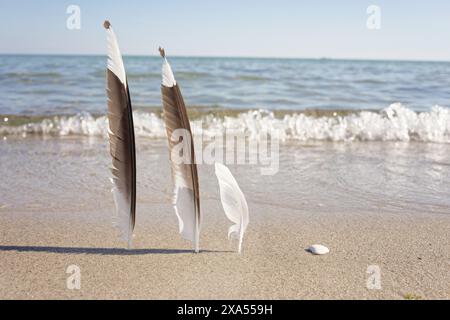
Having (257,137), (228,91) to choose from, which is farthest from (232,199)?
(228,91)

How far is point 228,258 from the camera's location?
315 centimetres

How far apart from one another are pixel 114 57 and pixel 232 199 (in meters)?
1.16

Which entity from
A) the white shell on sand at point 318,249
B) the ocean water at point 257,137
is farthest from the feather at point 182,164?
the ocean water at point 257,137

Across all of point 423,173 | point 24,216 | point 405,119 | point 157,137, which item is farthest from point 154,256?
point 405,119

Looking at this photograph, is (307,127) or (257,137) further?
(307,127)

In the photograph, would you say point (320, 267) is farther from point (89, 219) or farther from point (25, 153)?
point (25, 153)

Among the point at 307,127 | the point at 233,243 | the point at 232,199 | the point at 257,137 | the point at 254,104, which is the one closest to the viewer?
the point at 232,199

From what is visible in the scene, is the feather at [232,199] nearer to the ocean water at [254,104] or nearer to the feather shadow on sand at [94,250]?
the feather shadow on sand at [94,250]

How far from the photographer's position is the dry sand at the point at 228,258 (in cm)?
271

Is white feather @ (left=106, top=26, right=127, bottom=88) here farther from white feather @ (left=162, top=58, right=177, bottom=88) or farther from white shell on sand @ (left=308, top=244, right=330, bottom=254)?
white shell on sand @ (left=308, top=244, right=330, bottom=254)

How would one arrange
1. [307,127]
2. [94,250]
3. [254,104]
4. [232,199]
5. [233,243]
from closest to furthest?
1. [232,199]
2. [94,250]
3. [233,243]
4. [307,127]
5. [254,104]

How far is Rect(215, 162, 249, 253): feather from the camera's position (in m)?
3.05

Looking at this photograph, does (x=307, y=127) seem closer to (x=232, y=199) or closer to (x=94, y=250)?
(x=232, y=199)
